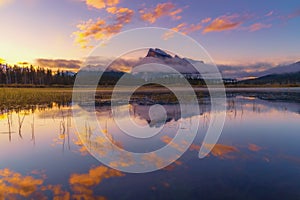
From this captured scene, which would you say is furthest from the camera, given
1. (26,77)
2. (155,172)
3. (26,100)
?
(26,77)

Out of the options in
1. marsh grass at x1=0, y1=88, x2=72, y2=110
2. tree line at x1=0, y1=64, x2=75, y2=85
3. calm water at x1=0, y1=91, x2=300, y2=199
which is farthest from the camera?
tree line at x1=0, y1=64, x2=75, y2=85

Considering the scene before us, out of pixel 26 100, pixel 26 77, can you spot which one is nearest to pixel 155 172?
pixel 26 100

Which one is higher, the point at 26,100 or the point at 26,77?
the point at 26,77

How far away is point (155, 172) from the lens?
600 cm

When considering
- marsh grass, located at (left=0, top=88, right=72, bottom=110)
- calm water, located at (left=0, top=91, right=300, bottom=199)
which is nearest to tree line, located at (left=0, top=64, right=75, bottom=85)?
marsh grass, located at (left=0, top=88, right=72, bottom=110)

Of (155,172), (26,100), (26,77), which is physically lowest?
(155,172)

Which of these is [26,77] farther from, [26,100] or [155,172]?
[155,172]

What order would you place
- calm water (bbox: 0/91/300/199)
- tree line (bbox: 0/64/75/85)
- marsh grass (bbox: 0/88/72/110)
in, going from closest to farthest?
calm water (bbox: 0/91/300/199), marsh grass (bbox: 0/88/72/110), tree line (bbox: 0/64/75/85)

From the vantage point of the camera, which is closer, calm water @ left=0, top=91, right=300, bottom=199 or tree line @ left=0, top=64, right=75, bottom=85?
calm water @ left=0, top=91, right=300, bottom=199

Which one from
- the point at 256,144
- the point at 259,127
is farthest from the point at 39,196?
the point at 259,127

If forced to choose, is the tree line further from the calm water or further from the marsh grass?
the calm water

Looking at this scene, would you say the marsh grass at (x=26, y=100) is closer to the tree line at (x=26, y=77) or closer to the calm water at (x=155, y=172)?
the calm water at (x=155, y=172)

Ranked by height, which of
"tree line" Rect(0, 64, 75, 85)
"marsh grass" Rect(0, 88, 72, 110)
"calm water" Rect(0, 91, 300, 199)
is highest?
"tree line" Rect(0, 64, 75, 85)

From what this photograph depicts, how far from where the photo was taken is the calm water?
15.9 feet
